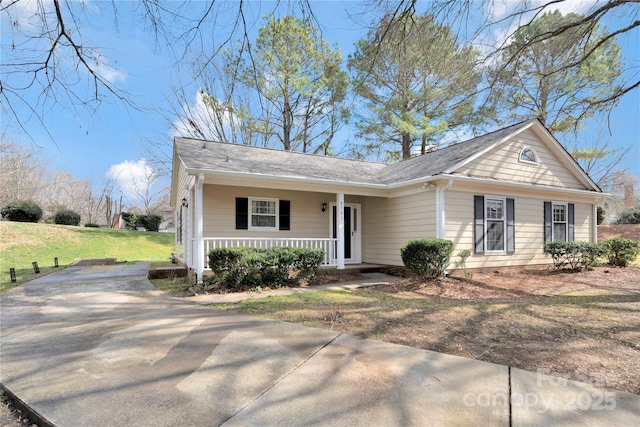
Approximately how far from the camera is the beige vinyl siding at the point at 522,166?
32.1ft

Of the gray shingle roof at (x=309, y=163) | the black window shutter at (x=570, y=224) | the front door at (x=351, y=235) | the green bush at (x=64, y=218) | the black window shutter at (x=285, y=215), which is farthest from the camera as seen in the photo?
the green bush at (x=64, y=218)

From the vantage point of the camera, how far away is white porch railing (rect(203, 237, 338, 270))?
867 cm

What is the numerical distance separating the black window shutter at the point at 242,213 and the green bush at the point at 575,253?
946 centimetres

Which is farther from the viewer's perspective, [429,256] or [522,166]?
[522,166]

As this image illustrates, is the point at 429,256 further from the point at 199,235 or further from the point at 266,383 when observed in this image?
the point at 266,383

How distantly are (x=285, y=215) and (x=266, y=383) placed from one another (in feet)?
24.6

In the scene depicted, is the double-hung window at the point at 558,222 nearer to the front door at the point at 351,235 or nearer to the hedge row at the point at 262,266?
the front door at the point at 351,235

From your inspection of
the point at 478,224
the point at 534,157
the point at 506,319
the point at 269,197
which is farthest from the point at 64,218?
the point at 534,157

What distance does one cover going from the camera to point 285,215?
10.2m

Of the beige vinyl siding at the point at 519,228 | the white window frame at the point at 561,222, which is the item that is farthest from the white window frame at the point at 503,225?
the white window frame at the point at 561,222

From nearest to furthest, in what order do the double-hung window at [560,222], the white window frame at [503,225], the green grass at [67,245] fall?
the white window frame at [503,225] → the double-hung window at [560,222] → the green grass at [67,245]

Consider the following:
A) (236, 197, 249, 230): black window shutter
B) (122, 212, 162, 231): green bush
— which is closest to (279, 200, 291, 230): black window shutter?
(236, 197, 249, 230): black window shutter

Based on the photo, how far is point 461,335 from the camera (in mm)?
4148

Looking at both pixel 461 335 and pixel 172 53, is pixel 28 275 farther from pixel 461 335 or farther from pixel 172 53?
pixel 461 335
